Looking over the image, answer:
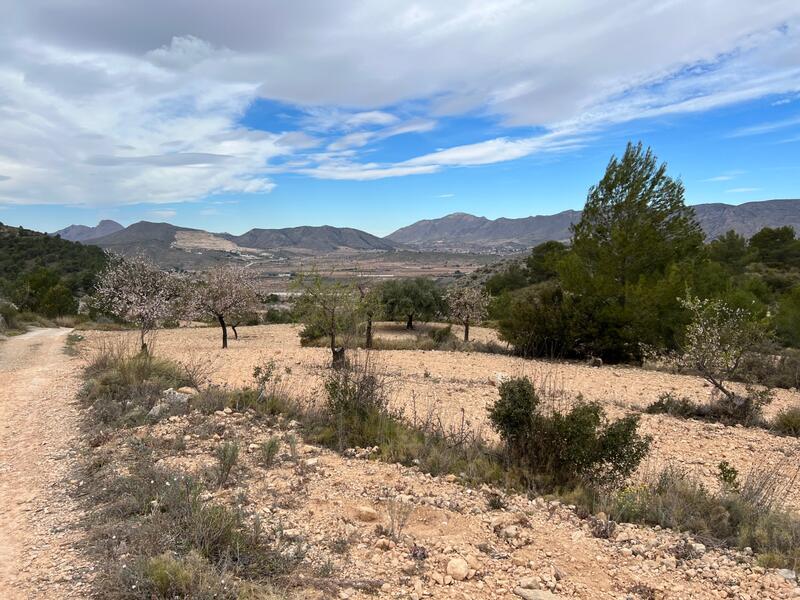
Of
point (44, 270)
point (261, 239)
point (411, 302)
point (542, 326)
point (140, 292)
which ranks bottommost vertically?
point (542, 326)

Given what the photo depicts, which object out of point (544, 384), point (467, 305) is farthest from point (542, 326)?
point (544, 384)

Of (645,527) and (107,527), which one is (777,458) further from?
(107,527)

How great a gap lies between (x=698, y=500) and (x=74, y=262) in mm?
56168

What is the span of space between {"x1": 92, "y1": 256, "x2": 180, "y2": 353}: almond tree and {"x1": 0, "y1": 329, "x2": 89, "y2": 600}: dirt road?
268cm

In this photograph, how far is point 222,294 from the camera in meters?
17.5

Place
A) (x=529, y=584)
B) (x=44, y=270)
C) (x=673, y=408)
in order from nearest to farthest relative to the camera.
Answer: (x=529, y=584) < (x=673, y=408) < (x=44, y=270)

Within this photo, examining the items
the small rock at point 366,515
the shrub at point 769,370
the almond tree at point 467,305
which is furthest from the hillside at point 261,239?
the small rock at point 366,515

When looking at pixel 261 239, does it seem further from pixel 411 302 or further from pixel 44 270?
pixel 411 302

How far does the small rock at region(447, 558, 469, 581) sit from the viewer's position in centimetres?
332

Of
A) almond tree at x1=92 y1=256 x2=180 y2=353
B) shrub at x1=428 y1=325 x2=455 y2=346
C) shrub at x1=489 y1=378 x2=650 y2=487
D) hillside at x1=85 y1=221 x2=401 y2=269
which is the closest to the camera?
shrub at x1=489 y1=378 x2=650 y2=487

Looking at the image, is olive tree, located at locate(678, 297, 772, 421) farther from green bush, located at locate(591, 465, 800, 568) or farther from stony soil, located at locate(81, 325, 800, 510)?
green bush, located at locate(591, 465, 800, 568)

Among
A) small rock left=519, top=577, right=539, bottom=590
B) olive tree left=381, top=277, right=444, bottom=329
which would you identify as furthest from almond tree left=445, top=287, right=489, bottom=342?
small rock left=519, top=577, right=539, bottom=590

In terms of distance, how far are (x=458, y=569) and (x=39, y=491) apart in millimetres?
3903

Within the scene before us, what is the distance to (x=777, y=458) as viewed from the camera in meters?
6.68
